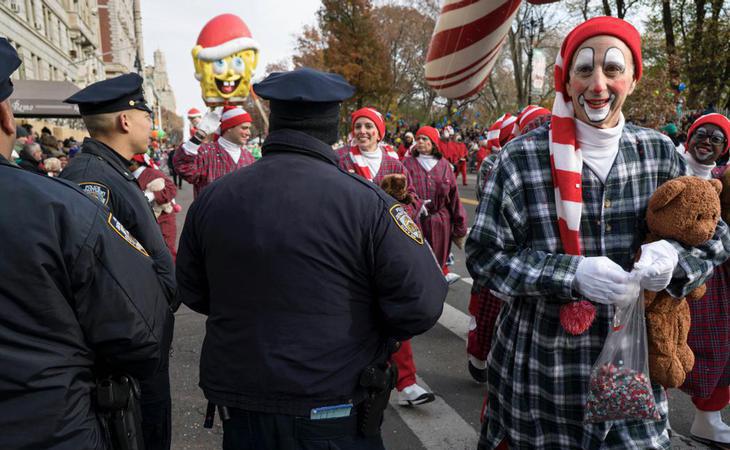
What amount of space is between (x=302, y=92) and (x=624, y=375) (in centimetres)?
147

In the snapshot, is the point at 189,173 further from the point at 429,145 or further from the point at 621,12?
the point at 621,12

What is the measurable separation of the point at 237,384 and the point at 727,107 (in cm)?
2186

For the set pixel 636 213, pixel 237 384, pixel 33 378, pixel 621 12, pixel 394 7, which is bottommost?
pixel 237 384

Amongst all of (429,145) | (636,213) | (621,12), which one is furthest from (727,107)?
(636,213)

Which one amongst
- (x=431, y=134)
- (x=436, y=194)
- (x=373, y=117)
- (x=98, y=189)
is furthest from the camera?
(x=431, y=134)

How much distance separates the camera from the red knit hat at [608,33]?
78.0 inches

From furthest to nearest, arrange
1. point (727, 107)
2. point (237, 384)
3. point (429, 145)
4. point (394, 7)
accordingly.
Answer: point (394, 7) < point (727, 107) < point (429, 145) < point (237, 384)

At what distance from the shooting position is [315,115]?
1794mm

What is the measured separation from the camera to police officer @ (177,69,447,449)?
166cm

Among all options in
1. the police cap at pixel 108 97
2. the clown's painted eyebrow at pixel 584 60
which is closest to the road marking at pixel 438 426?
the clown's painted eyebrow at pixel 584 60

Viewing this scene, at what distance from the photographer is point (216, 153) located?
17.8ft

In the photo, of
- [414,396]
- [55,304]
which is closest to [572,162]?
[55,304]

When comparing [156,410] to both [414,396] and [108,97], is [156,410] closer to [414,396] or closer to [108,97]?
[108,97]

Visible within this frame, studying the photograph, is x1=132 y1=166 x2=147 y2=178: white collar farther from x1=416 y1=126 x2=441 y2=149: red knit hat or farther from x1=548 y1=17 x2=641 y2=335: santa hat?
x1=548 y1=17 x2=641 y2=335: santa hat
